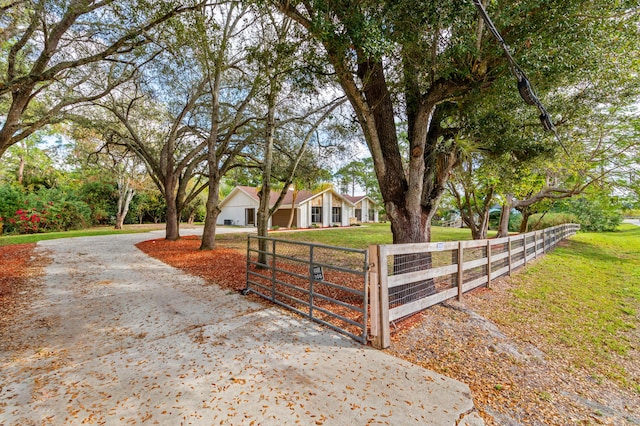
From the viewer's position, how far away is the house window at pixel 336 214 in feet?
94.6

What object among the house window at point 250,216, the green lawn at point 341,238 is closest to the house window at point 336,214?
the house window at point 250,216

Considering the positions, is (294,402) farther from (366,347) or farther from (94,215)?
(94,215)

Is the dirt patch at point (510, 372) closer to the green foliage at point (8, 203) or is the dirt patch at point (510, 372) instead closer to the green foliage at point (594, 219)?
the green foliage at point (8, 203)

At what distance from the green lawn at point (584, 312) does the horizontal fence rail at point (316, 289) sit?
250 centimetres

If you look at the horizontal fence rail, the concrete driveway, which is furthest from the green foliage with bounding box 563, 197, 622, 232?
the concrete driveway

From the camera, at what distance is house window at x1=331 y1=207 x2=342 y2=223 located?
28.8 metres

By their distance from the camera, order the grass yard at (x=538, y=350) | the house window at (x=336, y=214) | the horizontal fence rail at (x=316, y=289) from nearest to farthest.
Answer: the grass yard at (x=538, y=350), the horizontal fence rail at (x=316, y=289), the house window at (x=336, y=214)

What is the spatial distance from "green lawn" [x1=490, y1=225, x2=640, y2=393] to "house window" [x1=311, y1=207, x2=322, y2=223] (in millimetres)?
19409

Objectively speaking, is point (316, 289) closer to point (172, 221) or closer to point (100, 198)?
point (172, 221)

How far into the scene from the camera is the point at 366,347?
10.8 ft

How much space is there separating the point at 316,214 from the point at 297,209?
96.5 inches

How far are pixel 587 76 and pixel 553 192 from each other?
8.31m

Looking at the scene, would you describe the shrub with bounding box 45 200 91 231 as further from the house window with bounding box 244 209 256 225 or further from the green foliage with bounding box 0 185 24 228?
the house window with bounding box 244 209 256 225

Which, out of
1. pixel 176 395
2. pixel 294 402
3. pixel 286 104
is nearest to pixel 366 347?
pixel 294 402
